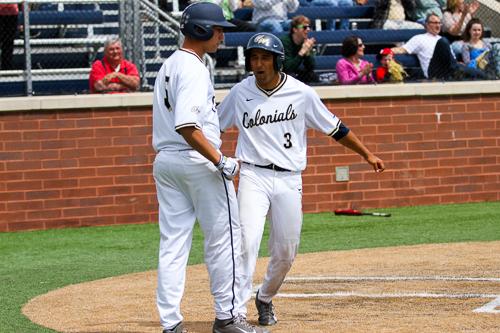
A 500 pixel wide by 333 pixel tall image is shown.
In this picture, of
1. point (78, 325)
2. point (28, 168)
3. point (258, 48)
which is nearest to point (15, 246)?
point (28, 168)

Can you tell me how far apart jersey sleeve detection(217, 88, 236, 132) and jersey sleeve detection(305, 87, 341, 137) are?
483 millimetres

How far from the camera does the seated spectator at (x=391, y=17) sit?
54.2 ft

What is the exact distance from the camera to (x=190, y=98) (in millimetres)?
6254

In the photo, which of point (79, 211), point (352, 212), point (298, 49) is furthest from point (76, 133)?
point (352, 212)

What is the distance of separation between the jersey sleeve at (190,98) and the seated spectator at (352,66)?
25.8 feet

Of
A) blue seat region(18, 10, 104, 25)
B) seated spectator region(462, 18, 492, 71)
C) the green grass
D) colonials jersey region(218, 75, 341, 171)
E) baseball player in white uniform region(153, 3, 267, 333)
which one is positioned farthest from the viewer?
seated spectator region(462, 18, 492, 71)

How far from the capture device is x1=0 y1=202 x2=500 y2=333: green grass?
9.73 m

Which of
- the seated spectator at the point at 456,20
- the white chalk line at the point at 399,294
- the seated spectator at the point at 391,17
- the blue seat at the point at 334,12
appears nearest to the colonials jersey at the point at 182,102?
the white chalk line at the point at 399,294

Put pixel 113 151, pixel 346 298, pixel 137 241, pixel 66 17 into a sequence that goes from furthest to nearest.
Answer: pixel 66 17
pixel 113 151
pixel 137 241
pixel 346 298

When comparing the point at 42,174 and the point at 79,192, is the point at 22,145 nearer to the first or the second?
the point at 42,174

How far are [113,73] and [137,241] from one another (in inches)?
85.7

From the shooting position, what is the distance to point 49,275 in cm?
975

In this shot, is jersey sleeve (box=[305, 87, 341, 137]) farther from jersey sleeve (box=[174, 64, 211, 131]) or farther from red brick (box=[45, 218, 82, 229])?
red brick (box=[45, 218, 82, 229])

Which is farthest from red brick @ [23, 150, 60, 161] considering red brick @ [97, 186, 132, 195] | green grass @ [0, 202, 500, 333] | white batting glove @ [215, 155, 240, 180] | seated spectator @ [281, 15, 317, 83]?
white batting glove @ [215, 155, 240, 180]
